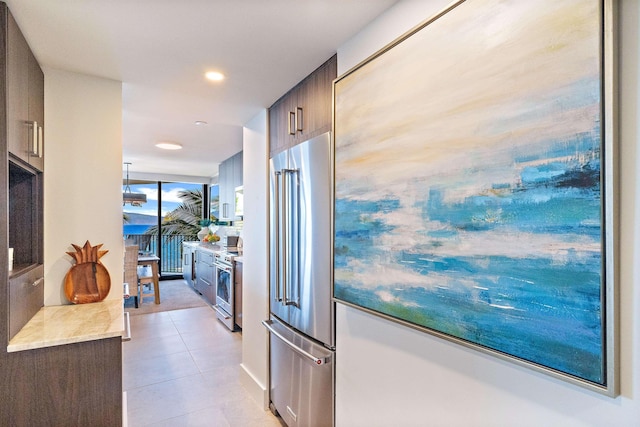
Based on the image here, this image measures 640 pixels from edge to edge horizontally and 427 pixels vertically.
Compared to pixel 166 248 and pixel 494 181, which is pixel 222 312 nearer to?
pixel 166 248

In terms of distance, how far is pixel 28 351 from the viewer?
148cm

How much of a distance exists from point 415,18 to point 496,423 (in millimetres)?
1461

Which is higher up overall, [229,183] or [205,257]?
[229,183]

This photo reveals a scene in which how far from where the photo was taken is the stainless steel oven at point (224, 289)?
13.9ft

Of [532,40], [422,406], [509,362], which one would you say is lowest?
[422,406]

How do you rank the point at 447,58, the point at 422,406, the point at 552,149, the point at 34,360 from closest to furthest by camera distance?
the point at 552,149
the point at 447,58
the point at 422,406
the point at 34,360

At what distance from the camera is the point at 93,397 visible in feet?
5.24

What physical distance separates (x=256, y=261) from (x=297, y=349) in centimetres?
101

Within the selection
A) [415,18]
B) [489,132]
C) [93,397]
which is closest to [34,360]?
[93,397]

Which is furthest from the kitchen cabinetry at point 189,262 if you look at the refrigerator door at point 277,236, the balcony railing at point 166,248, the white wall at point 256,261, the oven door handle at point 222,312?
the refrigerator door at point 277,236

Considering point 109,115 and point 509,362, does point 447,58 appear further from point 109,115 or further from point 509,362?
point 109,115

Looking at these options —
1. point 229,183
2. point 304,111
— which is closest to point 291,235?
point 304,111

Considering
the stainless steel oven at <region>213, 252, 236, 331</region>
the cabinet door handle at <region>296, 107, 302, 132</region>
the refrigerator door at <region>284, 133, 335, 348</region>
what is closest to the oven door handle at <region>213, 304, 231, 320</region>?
the stainless steel oven at <region>213, 252, 236, 331</region>

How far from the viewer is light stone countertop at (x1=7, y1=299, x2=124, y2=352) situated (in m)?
1.49
